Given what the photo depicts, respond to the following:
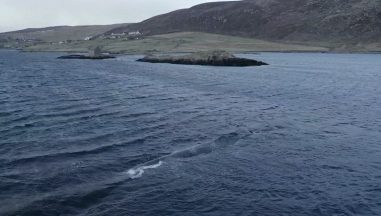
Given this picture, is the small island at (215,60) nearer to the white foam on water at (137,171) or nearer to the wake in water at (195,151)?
the wake in water at (195,151)

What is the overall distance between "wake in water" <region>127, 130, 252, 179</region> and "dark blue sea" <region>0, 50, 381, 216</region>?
8cm

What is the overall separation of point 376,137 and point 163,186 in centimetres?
2275

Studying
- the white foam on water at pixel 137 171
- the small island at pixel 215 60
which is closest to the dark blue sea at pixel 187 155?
the white foam on water at pixel 137 171

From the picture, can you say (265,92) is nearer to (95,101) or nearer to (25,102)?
(95,101)

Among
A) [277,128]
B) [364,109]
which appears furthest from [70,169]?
[364,109]

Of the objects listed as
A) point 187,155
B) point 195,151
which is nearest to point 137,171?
point 187,155

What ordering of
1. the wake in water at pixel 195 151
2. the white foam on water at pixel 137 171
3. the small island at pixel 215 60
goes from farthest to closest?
1. the small island at pixel 215 60
2. the wake in water at pixel 195 151
3. the white foam on water at pixel 137 171

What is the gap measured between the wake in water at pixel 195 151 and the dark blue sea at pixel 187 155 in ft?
0.27

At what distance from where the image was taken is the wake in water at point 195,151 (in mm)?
29750

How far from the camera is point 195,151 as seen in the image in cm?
3462

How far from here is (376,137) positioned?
40719 millimetres

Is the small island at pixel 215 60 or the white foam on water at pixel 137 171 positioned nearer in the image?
the white foam on water at pixel 137 171

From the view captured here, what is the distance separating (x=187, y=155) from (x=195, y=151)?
1.26 meters

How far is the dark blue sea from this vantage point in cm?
2502
